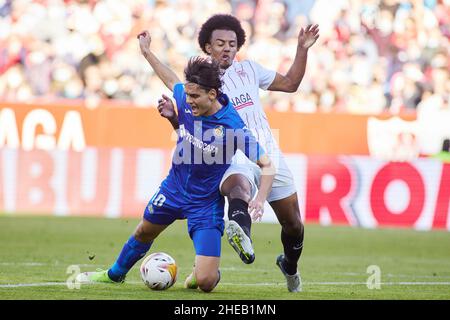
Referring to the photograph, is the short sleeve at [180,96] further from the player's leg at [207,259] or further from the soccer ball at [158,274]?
the soccer ball at [158,274]

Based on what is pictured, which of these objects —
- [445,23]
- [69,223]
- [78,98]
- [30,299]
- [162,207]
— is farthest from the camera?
[445,23]

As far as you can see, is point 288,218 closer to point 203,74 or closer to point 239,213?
point 239,213

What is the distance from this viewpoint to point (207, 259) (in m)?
8.70

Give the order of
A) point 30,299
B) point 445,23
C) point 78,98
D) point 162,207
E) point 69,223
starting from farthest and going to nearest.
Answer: point 445,23 → point 78,98 → point 69,223 → point 162,207 → point 30,299

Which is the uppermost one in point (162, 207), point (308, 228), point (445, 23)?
point (445, 23)

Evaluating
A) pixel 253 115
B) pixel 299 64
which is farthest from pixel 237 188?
pixel 299 64

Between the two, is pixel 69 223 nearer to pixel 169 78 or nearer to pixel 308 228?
pixel 308 228

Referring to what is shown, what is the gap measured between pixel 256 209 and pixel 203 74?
4.33 ft

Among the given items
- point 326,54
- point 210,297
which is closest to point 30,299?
point 210,297

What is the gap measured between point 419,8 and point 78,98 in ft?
24.6

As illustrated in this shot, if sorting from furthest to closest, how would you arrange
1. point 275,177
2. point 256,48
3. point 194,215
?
point 256,48
point 275,177
point 194,215

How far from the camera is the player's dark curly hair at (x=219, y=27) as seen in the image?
31.6ft
